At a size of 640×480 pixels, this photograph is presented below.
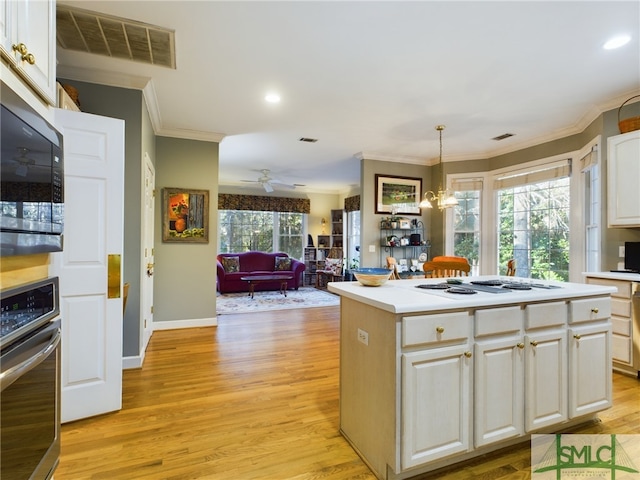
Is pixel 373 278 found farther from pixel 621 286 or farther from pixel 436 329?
pixel 621 286

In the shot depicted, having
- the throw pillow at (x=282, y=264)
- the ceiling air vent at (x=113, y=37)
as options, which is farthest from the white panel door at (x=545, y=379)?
the throw pillow at (x=282, y=264)

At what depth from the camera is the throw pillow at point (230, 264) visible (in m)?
7.73

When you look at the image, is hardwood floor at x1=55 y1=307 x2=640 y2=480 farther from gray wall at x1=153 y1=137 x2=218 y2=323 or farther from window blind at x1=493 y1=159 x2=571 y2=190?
window blind at x1=493 y1=159 x2=571 y2=190

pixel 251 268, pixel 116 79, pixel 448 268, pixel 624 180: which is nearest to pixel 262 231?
pixel 251 268

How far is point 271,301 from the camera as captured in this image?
660cm

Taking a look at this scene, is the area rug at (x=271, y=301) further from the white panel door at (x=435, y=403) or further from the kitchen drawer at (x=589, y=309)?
the kitchen drawer at (x=589, y=309)

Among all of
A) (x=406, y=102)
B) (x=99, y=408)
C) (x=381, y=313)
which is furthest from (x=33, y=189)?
(x=406, y=102)

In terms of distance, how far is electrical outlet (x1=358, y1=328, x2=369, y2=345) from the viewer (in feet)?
5.81

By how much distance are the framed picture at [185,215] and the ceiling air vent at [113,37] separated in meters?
→ 1.95

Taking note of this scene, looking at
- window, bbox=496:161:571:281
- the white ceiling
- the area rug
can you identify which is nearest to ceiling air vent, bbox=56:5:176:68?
the white ceiling

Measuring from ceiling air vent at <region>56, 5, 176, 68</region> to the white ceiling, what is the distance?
0.07 m

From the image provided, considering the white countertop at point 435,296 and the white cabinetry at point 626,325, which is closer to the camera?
the white countertop at point 435,296

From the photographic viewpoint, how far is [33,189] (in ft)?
3.87

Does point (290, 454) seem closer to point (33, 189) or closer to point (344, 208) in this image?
point (33, 189)
